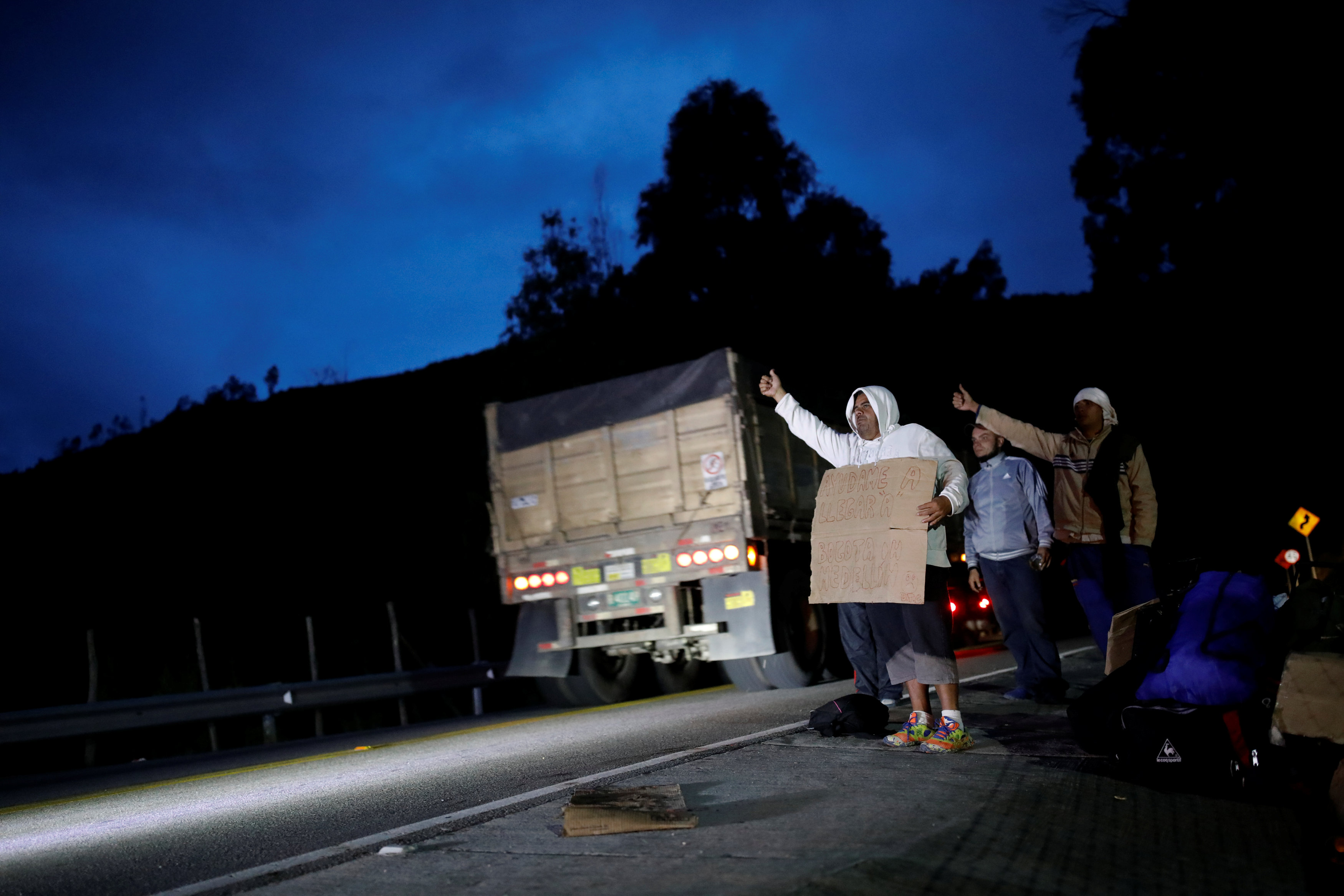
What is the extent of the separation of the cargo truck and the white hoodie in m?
3.95

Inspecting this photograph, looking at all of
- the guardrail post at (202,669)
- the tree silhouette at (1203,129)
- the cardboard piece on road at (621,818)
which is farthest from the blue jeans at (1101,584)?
the tree silhouette at (1203,129)

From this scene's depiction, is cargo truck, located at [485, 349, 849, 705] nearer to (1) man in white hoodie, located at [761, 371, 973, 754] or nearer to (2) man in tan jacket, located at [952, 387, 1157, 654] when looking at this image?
(2) man in tan jacket, located at [952, 387, 1157, 654]

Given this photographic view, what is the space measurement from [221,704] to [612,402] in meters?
4.58

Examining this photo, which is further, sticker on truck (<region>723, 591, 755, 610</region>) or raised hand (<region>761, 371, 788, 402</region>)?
sticker on truck (<region>723, 591, 755, 610</region>)

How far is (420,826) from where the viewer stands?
416cm

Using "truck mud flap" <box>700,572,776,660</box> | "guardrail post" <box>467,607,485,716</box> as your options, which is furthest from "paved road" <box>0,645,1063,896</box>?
"guardrail post" <box>467,607,485,716</box>

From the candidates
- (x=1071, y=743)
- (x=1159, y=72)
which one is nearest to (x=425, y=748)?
(x=1071, y=743)

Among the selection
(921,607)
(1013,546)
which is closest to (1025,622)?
(1013,546)

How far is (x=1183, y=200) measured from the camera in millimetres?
37500

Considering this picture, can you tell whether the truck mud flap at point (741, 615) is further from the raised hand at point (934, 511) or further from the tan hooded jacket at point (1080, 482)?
the raised hand at point (934, 511)

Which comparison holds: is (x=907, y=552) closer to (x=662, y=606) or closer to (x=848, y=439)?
(x=848, y=439)

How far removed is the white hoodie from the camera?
5.23 m

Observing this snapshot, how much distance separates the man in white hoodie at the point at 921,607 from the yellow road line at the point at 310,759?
4.36m

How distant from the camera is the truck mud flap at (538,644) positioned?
35.4 ft
